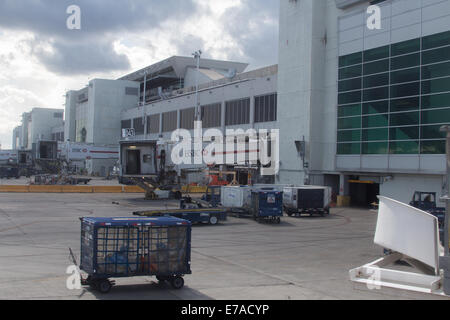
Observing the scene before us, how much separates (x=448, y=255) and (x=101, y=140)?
9796cm

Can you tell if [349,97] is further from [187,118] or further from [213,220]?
[187,118]

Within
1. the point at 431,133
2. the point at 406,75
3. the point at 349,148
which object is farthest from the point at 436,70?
the point at 349,148

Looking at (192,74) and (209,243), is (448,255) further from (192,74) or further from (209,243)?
(192,74)

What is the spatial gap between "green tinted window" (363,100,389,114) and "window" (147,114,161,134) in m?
49.2

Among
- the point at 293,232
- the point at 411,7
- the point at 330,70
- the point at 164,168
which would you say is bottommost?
the point at 293,232

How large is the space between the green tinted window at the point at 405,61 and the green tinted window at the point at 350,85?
4.03 meters

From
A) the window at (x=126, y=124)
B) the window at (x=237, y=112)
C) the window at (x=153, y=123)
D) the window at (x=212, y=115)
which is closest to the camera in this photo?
the window at (x=237, y=112)

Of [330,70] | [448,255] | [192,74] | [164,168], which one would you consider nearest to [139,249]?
[448,255]

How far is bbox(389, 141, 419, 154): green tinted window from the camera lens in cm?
4147

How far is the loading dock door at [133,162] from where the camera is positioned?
1854 inches

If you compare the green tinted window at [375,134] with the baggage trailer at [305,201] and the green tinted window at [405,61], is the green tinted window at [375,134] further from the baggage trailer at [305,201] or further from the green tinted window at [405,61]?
the baggage trailer at [305,201]

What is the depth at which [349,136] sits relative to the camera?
4812 cm

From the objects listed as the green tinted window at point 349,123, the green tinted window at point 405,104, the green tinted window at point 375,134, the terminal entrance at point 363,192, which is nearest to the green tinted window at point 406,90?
the green tinted window at point 405,104

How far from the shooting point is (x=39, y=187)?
54594mm
